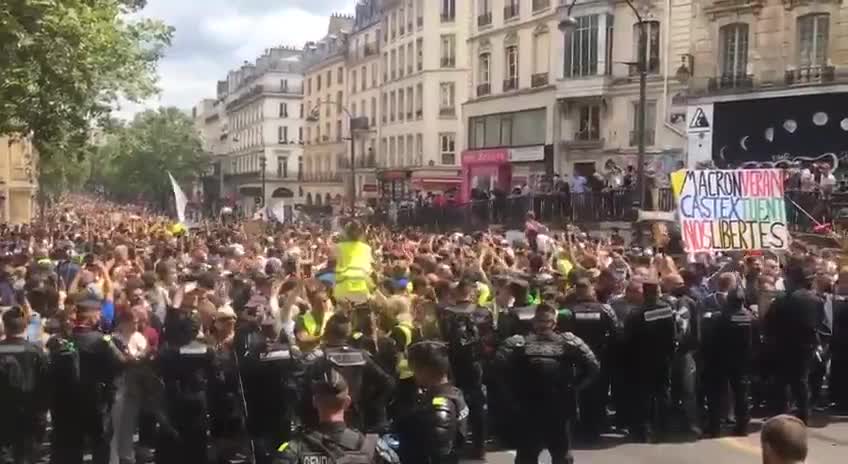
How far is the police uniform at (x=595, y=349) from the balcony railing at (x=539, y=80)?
3259 centimetres

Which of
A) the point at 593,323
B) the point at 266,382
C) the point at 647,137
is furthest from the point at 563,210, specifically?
the point at 266,382

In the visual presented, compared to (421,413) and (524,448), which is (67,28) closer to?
(524,448)

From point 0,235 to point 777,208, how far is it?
1968 cm

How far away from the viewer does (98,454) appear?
8508mm

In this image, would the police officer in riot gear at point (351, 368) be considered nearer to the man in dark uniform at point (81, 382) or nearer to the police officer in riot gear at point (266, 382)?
the police officer in riot gear at point (266, 382)

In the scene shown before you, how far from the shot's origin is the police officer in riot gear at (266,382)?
7.93 meters

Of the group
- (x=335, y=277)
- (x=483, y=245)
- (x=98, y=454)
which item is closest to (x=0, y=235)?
(x=483, y=245)

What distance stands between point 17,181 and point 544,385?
55198mm

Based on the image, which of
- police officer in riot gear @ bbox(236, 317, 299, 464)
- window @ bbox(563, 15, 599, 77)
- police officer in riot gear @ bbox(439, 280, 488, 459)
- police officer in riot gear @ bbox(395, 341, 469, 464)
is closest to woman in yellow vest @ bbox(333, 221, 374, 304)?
police officer in riot gear @ bbox(439, 280, 488, 459)

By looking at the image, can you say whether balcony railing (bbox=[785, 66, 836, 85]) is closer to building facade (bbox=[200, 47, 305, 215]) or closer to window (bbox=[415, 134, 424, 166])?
window (bbox=[415, 134, 424, 166])

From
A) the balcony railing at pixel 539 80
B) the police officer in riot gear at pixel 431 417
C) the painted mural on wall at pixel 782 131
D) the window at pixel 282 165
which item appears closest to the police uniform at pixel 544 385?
the police officer in riot gear at pixel 431 417

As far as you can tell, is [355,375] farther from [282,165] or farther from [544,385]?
[282,165]

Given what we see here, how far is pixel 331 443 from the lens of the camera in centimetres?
471

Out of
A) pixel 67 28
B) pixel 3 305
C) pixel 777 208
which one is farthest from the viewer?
pixel 67 28
